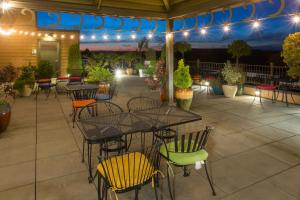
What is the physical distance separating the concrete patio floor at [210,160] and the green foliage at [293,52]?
1187 mm

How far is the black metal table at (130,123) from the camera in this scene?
8.14ft

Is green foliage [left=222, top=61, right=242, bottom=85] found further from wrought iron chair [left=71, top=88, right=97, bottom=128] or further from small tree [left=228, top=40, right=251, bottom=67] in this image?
wrought iron chair [left=71, top=88, right=97, bottom=128]

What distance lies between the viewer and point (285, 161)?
3.23 m

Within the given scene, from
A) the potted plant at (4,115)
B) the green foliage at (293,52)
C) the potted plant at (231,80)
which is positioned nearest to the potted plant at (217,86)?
the potted plant at (231,80)

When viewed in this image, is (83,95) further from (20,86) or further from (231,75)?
(231,75)

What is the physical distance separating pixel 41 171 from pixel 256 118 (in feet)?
15.0

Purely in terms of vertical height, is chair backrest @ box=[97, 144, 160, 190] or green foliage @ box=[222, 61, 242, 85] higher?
green foliage @ box=[222, 61, 242, 85]

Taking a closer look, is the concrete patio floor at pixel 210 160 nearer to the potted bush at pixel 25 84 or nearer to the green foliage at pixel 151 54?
the potted bush at pixel 25 84

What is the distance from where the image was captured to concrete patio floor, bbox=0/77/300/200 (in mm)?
2533

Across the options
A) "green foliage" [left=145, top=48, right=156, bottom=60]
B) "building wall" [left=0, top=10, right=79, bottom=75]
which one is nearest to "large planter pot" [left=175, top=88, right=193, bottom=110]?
"building wall" [left=0, top=10, right=79, bottom=75]

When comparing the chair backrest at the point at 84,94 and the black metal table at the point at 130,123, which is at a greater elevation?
the chair backrest at the point at 84,94

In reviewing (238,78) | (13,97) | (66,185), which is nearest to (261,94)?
(238,78)

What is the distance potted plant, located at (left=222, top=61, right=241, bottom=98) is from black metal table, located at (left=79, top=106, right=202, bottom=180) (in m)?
4.94

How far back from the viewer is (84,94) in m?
5.35
